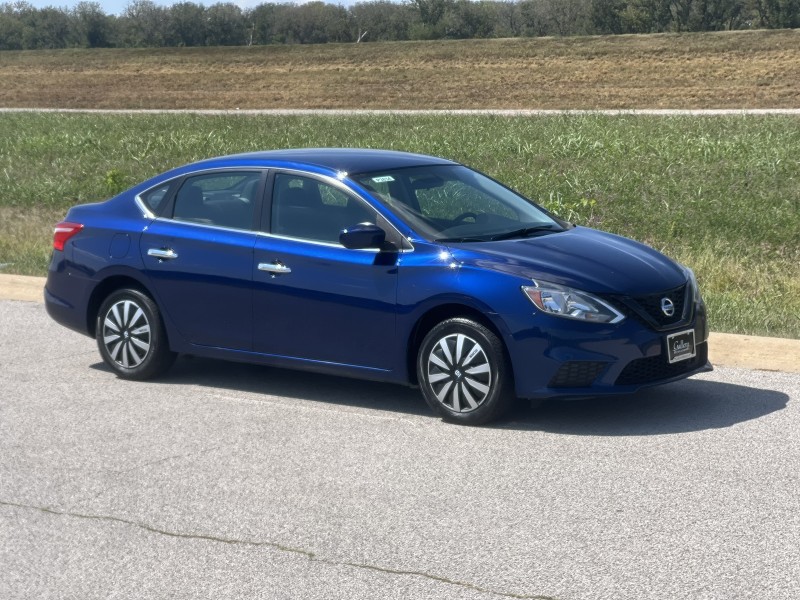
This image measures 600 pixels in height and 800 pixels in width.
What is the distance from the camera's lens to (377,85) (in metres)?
48.9

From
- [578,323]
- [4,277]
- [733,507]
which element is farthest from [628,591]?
[4,277]

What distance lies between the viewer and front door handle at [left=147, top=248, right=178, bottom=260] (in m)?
8.78

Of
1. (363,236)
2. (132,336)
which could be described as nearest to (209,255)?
(132,336)

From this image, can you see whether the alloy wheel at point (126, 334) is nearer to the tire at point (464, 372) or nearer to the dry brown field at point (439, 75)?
the tire at point (464, 372)

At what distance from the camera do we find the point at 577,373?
734 cm

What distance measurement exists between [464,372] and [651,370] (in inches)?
40.7

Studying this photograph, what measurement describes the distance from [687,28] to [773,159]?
46168 millimetres

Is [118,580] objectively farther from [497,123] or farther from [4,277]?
[497,123]

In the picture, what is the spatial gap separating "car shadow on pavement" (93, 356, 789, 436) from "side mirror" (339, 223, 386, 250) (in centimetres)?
106

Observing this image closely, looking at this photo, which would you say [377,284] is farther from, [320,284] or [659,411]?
[659,411]

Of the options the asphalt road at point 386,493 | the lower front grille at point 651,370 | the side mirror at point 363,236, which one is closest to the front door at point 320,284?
the side mirror at point 363,236

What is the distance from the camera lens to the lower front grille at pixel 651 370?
7391mm

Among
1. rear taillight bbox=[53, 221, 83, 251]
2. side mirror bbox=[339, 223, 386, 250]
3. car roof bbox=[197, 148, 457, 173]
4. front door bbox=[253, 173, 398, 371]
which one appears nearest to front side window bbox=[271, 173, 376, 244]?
front door bbox=[253, 173, 398, 371]

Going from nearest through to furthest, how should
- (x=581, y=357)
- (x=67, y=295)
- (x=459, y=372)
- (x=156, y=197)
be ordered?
(x=581, y=357), (x=459, y=372), (x=156, y=197), (x=67, y=295)
